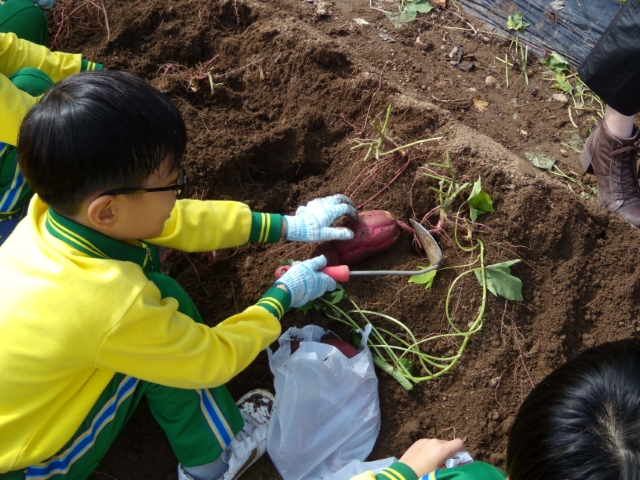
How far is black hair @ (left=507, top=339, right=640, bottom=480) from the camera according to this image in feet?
3.44

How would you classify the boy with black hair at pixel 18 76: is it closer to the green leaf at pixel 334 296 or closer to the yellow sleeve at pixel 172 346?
the yellow sleeve at pixel 172 346

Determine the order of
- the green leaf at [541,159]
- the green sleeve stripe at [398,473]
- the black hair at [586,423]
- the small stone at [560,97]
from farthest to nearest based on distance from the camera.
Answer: the small stone at [560,97]
the green leaf at [541,159]
the green sleeve stripe at [398,473]
the black hair at [586,423]

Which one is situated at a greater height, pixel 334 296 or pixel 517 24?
pixel 517 24

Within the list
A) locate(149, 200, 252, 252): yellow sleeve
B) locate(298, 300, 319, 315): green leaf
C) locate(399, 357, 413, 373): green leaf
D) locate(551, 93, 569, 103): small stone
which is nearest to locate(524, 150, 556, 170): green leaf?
locate(551, 93, 569, 103): small stone

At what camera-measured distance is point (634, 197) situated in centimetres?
256

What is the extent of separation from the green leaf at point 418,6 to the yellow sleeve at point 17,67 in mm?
1859

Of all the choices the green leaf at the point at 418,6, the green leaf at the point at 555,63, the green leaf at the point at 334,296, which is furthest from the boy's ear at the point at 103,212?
the green leaf at the point at 555,63

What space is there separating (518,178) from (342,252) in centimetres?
82

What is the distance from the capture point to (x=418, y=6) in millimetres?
3205

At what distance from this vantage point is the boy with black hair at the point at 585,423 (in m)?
1.05

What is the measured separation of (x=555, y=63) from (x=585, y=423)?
8.27 feet

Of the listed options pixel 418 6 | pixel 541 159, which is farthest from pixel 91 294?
pixel 418 6

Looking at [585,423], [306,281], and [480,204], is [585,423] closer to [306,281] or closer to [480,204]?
[306,281]

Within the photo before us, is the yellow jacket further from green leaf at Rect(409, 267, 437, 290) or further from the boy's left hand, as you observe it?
green leaf at Rect(409, 267, 437, 290)
